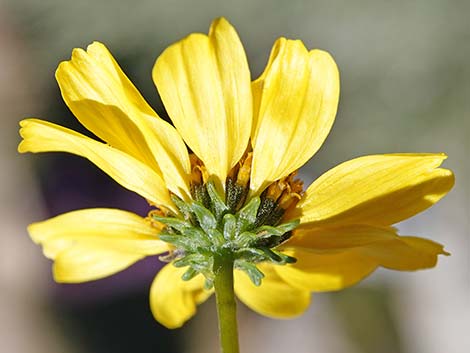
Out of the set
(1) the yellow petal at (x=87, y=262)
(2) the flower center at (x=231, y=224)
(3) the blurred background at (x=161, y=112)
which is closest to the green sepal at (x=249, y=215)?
(2) the flower center at (x=231, y=224)

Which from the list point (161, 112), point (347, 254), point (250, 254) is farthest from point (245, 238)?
point (161, 112)

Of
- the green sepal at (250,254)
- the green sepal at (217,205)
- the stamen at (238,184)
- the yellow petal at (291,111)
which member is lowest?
the green sepal at (250,254)

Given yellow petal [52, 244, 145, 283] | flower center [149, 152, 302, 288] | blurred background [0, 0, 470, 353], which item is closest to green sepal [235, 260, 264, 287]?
flower center [149, 152, 302, 288]

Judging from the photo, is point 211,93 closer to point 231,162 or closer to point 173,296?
point 231,162

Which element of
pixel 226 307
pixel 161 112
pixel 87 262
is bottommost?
pixel 226 307

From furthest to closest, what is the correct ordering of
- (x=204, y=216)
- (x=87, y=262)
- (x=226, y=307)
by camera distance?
(x=87, y=262), (x=204, y=216), (x=226, y=307)

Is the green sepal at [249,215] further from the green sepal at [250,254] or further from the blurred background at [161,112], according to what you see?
the blurred background at [161,112]

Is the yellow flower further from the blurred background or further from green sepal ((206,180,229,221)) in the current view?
the blurred background
